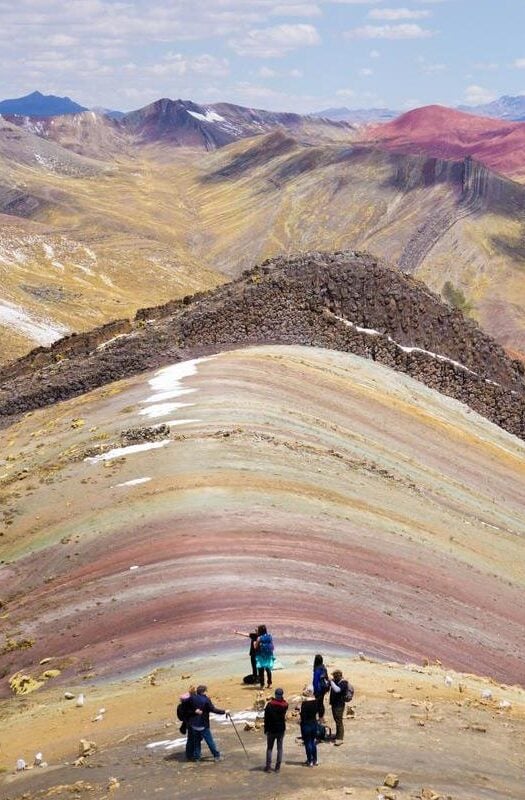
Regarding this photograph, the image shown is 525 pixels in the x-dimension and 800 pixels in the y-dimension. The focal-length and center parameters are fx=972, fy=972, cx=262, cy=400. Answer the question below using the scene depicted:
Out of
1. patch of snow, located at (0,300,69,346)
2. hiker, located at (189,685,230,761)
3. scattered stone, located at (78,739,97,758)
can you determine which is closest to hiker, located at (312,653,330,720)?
hiker, located at (189,685,230,761)

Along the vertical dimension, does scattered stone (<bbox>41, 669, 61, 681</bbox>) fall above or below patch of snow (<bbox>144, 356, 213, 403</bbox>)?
below

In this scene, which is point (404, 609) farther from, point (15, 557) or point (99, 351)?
point (99, 351)

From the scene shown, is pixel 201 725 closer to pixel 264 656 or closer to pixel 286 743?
pixel 286 743

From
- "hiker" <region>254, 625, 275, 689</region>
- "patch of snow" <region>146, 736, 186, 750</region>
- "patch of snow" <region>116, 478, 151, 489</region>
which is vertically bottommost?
"patch of snow" <region>146, 736, 186, 750</region>

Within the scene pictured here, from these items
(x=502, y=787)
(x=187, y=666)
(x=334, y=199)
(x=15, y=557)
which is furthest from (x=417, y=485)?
(x=334, y=199)

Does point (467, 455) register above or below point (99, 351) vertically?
below

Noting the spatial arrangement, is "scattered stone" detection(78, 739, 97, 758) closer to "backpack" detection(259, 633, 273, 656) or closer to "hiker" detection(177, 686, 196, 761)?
"hiker" detection(177, 686, 196, 761)

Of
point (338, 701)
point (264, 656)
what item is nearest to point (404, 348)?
point (264, 656)
